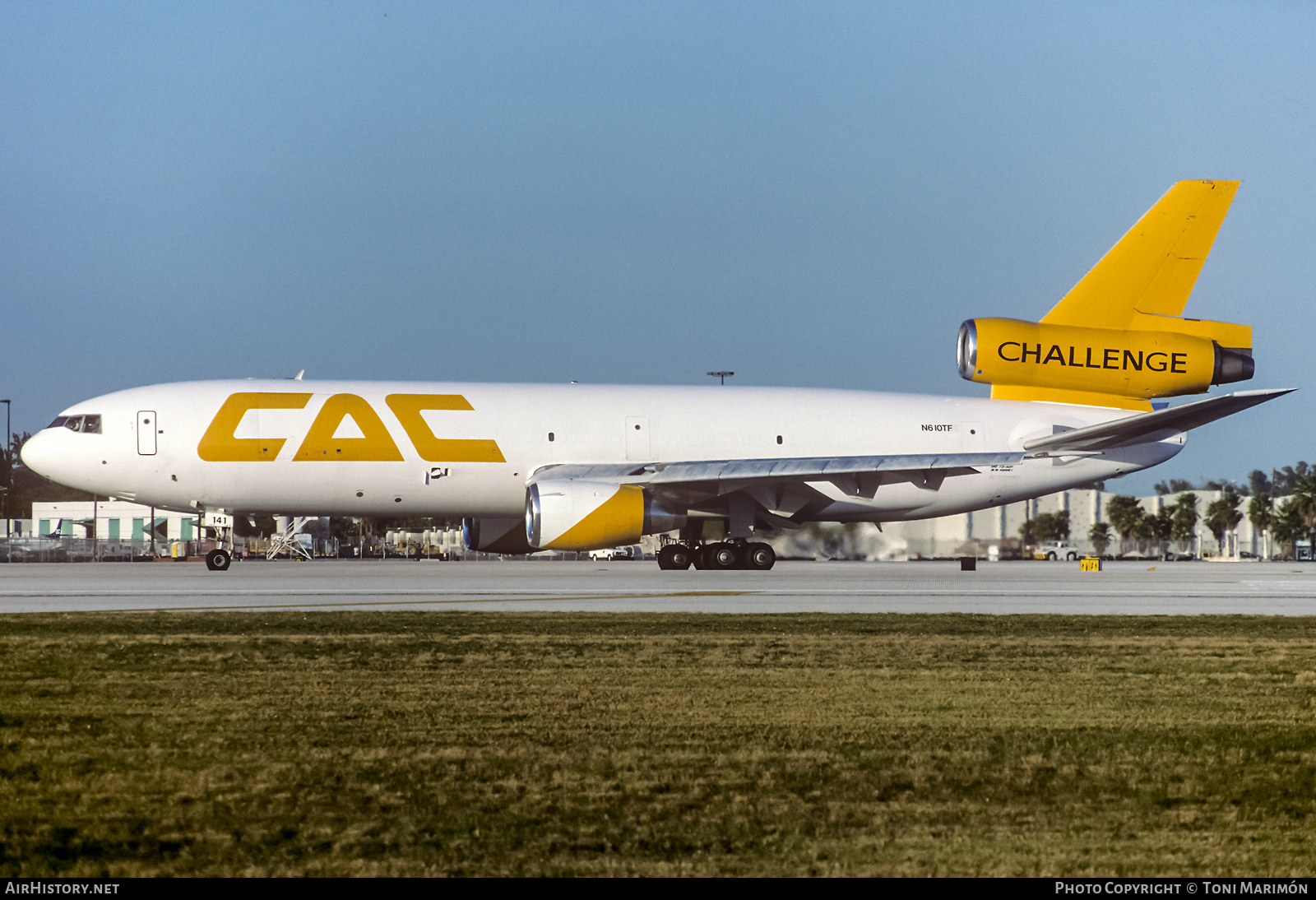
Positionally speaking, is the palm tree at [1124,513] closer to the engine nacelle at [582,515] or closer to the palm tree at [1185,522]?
the palm tree at [1185,522]

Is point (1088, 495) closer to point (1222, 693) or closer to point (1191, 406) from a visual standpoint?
point (1191, 406)

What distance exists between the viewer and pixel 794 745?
8.24 metres

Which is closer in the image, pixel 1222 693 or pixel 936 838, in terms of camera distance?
pixel 936 838

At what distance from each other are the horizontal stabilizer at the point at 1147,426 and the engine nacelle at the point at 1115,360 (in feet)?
4.89

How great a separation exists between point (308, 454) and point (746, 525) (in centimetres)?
1033

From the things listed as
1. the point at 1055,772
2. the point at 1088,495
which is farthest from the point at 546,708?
the point at 1088,495

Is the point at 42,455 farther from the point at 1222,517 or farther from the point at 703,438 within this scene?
the point at 1222,517

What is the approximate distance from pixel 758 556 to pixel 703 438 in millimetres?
3169

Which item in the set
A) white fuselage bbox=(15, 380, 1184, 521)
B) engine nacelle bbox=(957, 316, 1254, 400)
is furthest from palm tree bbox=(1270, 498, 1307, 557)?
white fuselage bbox=(15, 380, 1184, 521)

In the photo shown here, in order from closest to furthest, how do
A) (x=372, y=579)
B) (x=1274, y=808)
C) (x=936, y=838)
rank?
(x=936, y=838)
(x=1274, y=808)
(x=372, y=579)

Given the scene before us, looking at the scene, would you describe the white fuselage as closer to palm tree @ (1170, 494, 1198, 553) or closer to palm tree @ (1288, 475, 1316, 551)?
palm tree @ (1288, 475, 1316, 551)

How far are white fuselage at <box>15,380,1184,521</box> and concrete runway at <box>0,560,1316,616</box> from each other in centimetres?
191

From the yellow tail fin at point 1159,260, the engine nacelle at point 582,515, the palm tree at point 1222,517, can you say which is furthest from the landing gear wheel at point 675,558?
the palm tree at point 1222,517

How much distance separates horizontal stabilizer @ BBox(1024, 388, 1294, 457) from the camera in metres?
27.8
